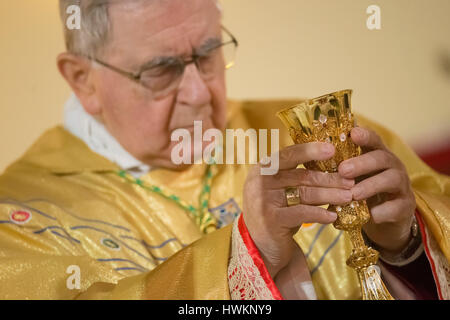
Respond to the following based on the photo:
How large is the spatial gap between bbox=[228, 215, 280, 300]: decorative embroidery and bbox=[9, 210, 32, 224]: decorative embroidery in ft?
2.06

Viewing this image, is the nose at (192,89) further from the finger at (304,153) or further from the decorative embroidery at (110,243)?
the finger at (304,153)

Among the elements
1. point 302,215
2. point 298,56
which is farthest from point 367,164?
point 298,56

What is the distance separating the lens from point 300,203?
4.27 feet

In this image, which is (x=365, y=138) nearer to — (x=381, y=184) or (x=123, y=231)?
(x=381, y=184)

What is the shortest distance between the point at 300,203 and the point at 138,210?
0.71m

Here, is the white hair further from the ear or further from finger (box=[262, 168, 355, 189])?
finger (box=[262, 168, 355, 189])

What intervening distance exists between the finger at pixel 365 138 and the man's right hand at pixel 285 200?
66 millimetres

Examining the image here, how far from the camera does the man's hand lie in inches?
→ 49.3

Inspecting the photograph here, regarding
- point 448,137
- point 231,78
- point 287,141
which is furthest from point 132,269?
point 448,137

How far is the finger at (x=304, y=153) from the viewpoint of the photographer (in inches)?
47.7

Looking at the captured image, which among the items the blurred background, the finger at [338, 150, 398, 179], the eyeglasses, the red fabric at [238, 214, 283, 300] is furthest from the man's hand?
the blurred background

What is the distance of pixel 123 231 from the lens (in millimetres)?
1784

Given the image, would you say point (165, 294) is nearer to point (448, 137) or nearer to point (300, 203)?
point (300, 203)

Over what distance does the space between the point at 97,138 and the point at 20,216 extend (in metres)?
0.39
